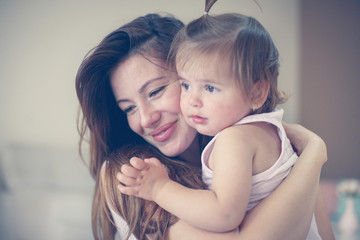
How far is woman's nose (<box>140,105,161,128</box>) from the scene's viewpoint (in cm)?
66

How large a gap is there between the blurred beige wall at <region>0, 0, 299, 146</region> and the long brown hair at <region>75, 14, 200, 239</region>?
0.05 meters

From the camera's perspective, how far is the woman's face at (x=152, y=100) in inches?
26.0

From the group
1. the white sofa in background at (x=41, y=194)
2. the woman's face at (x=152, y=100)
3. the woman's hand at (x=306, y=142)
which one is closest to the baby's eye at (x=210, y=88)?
the woman's face at (x=152, y=100)

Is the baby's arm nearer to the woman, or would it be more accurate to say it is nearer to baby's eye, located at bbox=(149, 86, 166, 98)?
the woman

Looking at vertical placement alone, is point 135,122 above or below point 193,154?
above

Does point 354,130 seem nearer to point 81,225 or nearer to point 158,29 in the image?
point 158,29

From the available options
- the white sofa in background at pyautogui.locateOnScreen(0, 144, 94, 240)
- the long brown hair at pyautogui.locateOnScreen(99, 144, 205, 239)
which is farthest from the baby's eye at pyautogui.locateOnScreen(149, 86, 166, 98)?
the white sofa in background at pyautogui.locateOnScreen(0, 144, 94, 240)

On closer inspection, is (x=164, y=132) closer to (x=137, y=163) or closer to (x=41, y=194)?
(x=137, y=163)

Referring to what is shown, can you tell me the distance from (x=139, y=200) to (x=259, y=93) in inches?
11.1

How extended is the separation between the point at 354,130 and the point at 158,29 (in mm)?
624

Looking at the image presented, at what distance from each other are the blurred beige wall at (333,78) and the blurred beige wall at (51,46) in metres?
0.19

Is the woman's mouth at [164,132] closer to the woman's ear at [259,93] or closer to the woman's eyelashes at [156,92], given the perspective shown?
the woman's eyelashes at [156,92]

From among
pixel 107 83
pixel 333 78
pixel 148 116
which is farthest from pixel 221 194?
pixel 333 78

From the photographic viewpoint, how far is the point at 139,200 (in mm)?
612
